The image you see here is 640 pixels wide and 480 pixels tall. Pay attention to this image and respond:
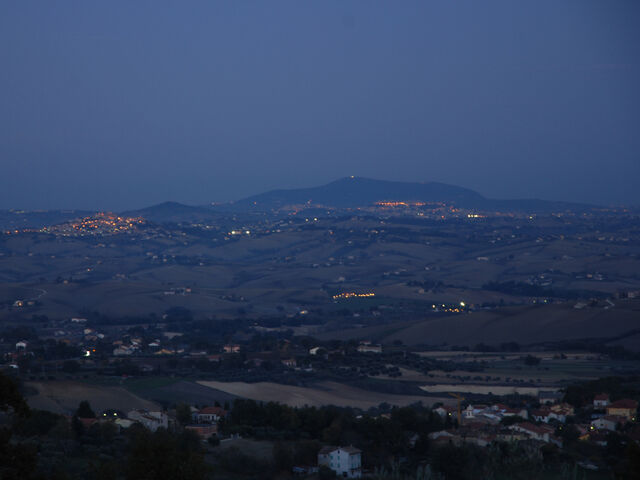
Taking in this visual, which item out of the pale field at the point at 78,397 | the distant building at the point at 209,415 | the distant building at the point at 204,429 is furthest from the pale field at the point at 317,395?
the distant building at the point at 204,429

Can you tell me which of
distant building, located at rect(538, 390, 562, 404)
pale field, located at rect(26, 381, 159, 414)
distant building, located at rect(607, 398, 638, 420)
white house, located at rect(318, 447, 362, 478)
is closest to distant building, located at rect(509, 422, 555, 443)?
distant building, located at rect(607, 398, 638, 420)

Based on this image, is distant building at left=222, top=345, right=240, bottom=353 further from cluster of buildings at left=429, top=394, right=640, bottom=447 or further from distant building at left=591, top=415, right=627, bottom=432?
distant building at left=591, top=415, right=627, bottom=432

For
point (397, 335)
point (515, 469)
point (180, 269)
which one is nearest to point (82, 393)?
point (515, 469)

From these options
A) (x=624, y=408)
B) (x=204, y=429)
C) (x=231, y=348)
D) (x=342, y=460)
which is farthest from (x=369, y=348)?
(x=342, y=460)

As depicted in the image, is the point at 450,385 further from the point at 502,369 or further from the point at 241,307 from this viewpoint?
the point at 241,307

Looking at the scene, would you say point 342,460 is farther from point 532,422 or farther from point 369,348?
point 369,348

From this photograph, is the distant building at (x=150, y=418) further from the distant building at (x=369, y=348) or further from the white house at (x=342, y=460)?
the distant building at (x=369, y=348)
